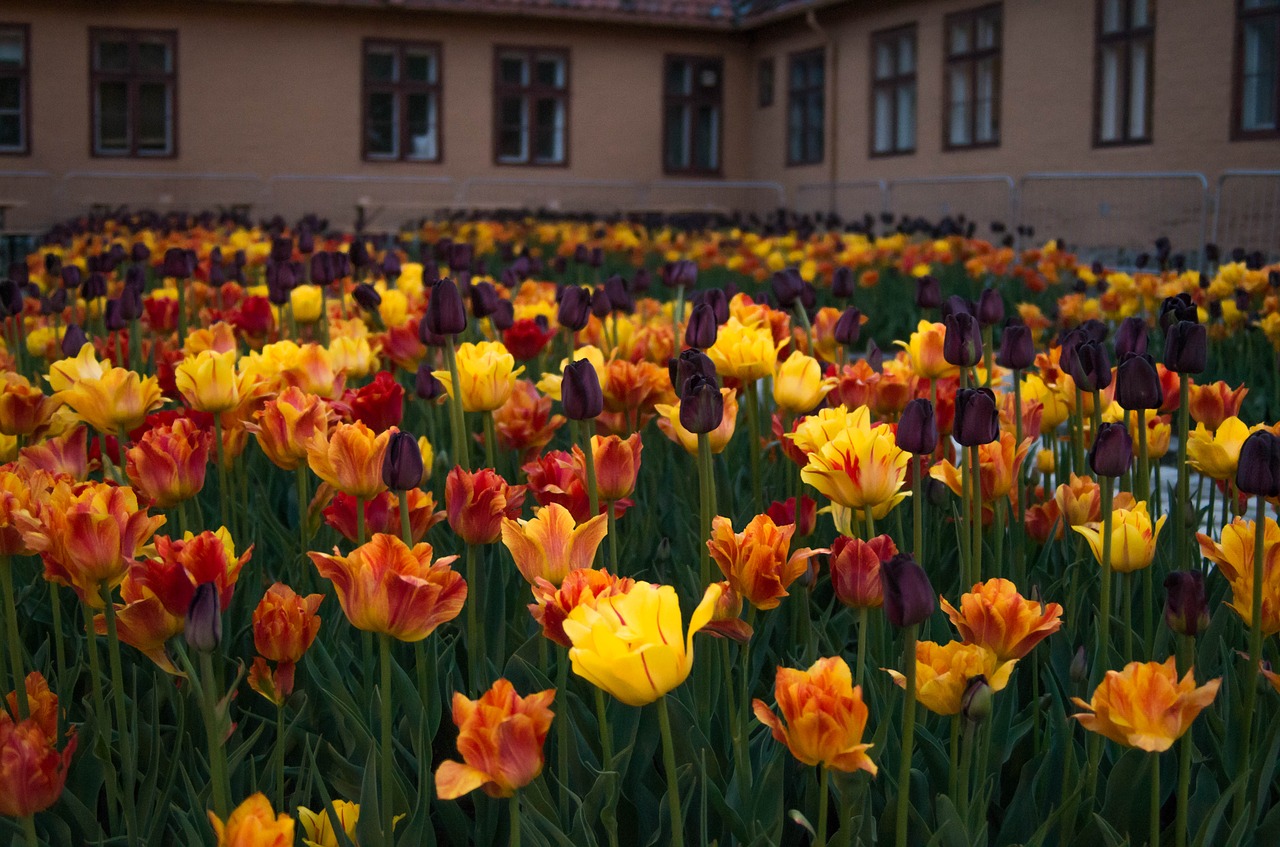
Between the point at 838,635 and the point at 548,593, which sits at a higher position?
the point at 548,593

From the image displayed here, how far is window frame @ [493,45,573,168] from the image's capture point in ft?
72.5

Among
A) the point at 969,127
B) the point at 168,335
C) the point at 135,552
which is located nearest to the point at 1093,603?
the point at 135,552

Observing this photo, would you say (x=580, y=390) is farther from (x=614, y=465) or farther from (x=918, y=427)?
(x=918, y=427)

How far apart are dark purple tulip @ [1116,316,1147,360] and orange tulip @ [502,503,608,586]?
0.92 metres

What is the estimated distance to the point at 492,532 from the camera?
5.27ft

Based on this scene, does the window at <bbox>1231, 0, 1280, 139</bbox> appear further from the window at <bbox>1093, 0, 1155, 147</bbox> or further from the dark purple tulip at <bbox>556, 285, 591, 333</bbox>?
the dark purple tulip at <bbox>556, 285, 591, 333</bbox>

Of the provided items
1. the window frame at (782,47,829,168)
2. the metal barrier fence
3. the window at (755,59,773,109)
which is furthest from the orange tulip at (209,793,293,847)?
the window at (755,59,773,109)

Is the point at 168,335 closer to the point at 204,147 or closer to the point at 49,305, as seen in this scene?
the point at 49,305

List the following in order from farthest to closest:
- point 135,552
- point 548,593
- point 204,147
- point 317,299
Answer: point 204,147 < point 317,299 < point 135,552 < point 548,593

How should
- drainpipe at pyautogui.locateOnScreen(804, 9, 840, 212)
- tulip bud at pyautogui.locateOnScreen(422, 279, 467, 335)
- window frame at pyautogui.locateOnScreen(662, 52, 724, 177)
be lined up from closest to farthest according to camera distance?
tulip bud at pyautogui.locateOnScreen(422, 279, 467, 335), drainpipe at pyautogui.locateOnScreen(804, 9, 840, 212), window frame at pyautogui.locateOnScreen(662, 52, 724, 177)

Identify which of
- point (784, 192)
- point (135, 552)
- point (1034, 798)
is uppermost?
point (784, 192)

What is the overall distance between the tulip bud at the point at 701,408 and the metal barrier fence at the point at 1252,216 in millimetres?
10540

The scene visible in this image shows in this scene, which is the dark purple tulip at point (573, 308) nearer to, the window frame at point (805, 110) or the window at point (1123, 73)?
the window at point (1123, 73)

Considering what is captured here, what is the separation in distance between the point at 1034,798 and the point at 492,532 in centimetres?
68
